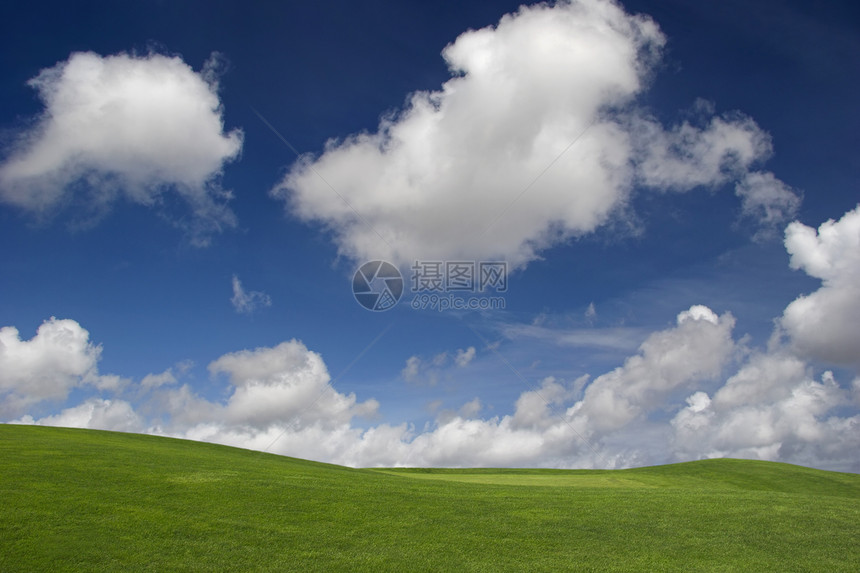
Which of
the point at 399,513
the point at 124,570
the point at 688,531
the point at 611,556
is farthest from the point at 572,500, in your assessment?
the point at 124,570

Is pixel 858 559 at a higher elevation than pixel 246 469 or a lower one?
lower

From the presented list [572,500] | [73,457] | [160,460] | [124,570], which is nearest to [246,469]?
[160,460]

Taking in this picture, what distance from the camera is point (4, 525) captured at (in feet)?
38.0

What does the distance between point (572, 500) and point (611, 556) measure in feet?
17.3

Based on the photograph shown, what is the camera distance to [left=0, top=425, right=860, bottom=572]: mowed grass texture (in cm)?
1133

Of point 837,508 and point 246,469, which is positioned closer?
point 837,508

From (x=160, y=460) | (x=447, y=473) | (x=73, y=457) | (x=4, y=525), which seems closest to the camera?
(x=4, y=525)

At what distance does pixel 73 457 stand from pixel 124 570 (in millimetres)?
9530

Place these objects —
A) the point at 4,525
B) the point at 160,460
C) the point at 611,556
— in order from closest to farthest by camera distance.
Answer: the point at 4,525 < the point at 611,556 < the point at 160,460

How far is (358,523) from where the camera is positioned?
45.3 feet

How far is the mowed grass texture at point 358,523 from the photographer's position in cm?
1133

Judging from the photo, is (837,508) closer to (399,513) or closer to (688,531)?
(688,531)

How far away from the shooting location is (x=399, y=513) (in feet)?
48.8

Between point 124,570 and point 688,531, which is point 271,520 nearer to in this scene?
point 124,570
